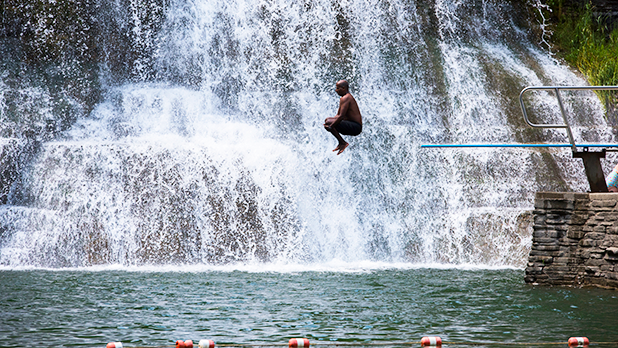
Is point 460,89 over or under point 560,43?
under

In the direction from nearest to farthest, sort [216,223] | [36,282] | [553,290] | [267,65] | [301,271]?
[553,290], [36,282], [301,271], [216,223], [267,65]

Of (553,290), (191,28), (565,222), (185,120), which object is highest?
(191,28)

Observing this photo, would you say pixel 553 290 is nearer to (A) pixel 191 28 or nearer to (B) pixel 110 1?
(A) pixel 191 28

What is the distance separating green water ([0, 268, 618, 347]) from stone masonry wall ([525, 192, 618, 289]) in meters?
0.36

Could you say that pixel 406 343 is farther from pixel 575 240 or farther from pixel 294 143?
pixel 294 143

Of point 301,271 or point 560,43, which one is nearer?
point 301,271

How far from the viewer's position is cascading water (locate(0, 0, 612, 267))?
15797 mm

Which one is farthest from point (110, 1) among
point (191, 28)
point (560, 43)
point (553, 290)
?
point (553, 290)

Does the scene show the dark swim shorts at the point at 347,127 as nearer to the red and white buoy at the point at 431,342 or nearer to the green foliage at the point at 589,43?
the red and white buoy at the point at 431,342

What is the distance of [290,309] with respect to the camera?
9.55 metres

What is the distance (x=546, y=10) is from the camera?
2455 centimetres

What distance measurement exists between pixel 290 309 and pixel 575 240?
15.9 feet

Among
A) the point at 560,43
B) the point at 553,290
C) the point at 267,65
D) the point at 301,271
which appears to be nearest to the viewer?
the point at 553,290

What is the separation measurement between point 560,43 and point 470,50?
391 cm
